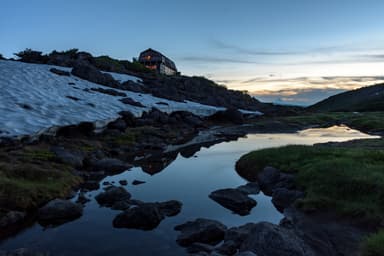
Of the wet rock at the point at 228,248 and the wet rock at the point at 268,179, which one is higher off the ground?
the wet rock at the point at 268,179

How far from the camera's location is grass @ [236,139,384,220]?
563 inches

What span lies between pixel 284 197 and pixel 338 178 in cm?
297

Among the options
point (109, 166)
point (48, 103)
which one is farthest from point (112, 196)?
point (48, 103)

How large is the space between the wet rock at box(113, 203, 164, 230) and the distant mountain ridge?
137403 millimetres

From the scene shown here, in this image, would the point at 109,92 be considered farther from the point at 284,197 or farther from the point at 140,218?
the point at 140,218

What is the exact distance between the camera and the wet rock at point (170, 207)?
15.3m

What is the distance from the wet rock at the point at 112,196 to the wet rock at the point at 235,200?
16.2 ft

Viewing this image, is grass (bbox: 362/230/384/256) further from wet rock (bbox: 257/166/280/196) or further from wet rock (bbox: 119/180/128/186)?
wet rock (bbox: 119/180/128/186)

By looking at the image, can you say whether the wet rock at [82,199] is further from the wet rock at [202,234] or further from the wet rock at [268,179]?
the wet rock at [268,179]

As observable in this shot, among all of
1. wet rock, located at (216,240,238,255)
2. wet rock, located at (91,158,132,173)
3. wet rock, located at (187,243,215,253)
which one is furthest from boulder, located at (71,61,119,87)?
wet rock, located at (216,240,238,255)

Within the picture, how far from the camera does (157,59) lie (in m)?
130

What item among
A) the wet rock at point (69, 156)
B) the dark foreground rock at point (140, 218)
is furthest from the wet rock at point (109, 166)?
the dark foreground rock at point (140, 218)

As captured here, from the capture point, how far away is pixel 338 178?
1669 cm

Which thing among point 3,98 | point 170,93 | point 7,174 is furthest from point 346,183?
point 170,93
